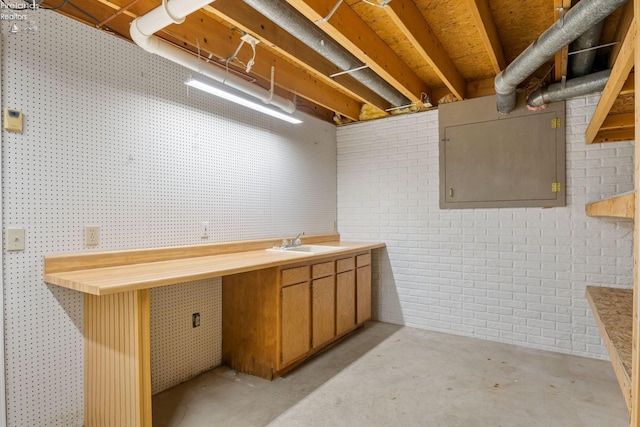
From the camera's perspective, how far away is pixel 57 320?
202 cm

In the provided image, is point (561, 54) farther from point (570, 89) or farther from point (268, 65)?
point (268, 65)

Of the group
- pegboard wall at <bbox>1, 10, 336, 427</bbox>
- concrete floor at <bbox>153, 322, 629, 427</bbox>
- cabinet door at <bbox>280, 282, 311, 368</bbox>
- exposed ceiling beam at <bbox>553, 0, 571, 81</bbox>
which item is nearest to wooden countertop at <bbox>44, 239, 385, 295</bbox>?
pegboard wall at <bbox>1, 10, 336, 427</bbox>

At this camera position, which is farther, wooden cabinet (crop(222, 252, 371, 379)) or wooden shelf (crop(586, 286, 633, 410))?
wooden cabinet (crop(222, 252, 371, 379))

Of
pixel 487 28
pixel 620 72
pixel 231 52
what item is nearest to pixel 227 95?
pixel 231 52

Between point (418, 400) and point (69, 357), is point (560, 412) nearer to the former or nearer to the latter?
point (418, 400)

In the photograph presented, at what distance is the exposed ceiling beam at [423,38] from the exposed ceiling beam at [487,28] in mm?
406

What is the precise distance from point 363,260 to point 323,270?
2.84 feet

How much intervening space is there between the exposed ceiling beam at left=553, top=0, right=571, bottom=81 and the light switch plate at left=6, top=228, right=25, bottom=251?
10.9 ft

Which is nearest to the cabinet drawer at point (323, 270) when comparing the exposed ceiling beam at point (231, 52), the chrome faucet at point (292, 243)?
the chrome faucet at point (292, 243)

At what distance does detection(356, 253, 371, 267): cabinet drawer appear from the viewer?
389cm

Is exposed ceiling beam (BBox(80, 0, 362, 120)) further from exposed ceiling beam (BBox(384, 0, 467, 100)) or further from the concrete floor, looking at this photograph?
the concrete floor

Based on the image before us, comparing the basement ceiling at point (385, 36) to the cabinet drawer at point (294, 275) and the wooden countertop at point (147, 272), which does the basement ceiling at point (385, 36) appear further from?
the cabinet drawer at point (294, 275)

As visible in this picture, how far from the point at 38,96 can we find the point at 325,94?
2.69 meters

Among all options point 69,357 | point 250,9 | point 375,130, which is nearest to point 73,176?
point 69,357
